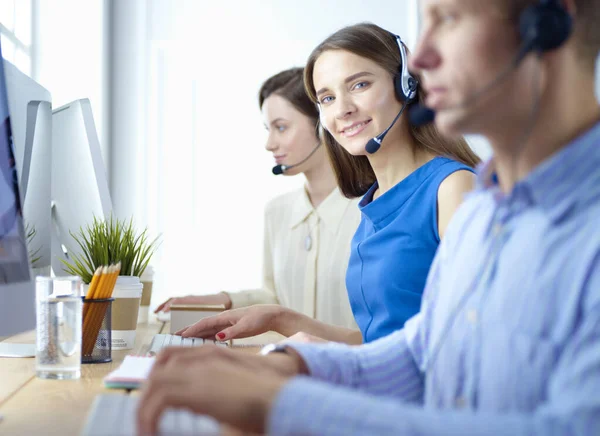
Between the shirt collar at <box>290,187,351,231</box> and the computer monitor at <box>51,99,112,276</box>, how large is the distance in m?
0.94

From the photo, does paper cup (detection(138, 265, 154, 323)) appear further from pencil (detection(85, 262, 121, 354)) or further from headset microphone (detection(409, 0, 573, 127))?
headset microphone (detection(409, 0, 573, 127))

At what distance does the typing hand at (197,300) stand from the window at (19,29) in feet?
3.21

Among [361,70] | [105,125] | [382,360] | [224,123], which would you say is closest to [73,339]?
[382,360]

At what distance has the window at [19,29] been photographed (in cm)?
233

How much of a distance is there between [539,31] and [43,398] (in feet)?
2.46

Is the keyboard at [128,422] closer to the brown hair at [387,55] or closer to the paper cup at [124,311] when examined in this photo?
the paper cup at [124,311]

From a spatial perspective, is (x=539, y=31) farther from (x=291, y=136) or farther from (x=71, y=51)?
(x=71, y=51)

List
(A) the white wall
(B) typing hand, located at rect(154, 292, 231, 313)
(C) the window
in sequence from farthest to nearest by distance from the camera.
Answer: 1. (A) the white wall
2. (C) the window
3. (B) typing hand, located at rect(154, 292, 231, 313)

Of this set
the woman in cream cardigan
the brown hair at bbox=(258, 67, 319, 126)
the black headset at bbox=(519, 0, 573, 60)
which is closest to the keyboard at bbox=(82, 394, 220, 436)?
the black headset at bbox=(519, 0, 573, 60)

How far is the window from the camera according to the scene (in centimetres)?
233

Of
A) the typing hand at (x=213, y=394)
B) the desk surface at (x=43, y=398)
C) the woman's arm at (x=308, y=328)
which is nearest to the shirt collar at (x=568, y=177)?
the typing hand at (x=213, y=394)

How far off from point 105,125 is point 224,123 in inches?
24.2

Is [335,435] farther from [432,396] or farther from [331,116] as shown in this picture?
[331,116]

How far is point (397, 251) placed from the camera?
1.39 metres
